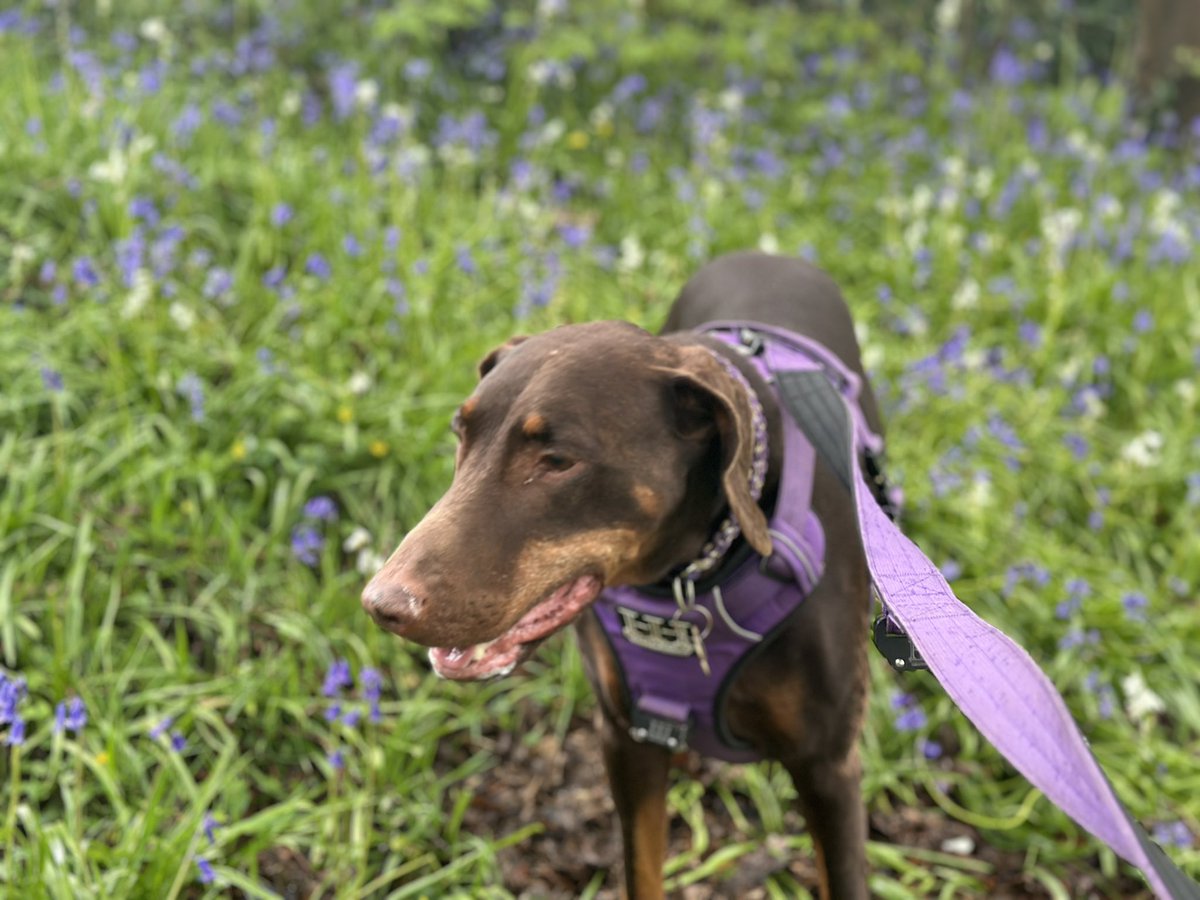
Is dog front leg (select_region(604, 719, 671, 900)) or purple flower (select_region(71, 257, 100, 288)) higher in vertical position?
purple flower (select_region(71, 257, 100, 288))

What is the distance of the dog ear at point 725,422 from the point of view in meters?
2.06

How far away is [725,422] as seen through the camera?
2.08 metres

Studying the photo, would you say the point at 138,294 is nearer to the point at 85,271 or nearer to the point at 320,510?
the point at 85,271

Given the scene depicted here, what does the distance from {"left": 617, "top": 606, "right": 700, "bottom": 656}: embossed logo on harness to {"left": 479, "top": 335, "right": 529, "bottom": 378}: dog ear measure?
54 cm

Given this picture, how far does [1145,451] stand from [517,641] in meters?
3.26

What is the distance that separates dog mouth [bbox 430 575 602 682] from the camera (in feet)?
6.42

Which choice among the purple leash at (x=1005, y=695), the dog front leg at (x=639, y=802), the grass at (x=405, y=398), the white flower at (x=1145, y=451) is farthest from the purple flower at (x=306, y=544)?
the white flower at (x=1145, y=451)

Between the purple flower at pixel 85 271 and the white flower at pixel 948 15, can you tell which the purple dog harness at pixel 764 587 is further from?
the white flower at pixel 948 15

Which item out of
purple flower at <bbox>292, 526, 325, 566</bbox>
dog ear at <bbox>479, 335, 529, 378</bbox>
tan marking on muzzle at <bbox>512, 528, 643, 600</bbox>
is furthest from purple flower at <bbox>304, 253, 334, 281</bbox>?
tan marking on muzzle at <bbox>512, 528, 643, 600</bbox>

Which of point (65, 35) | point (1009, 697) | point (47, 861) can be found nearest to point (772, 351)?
point (1009, 697)

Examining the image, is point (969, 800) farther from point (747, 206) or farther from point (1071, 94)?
point (1071, 94)

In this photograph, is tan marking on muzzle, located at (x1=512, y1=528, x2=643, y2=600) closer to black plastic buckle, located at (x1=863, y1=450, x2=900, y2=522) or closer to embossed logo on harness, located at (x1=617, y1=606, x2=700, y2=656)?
embossed logo on harness, located at (x1=617, y1=606, x2=700, y2=656)

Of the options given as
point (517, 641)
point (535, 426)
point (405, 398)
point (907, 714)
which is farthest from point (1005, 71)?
point (517, 641)

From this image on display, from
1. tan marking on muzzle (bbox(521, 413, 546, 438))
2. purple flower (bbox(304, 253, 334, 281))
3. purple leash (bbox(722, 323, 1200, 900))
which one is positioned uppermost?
purple leash (bbox(722, 323, 1200, 900))
